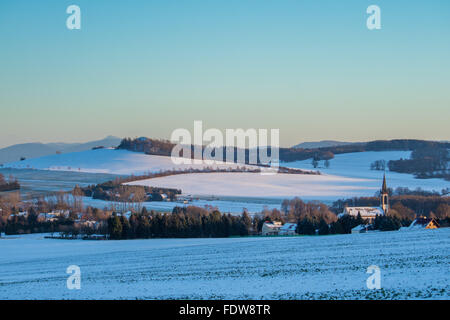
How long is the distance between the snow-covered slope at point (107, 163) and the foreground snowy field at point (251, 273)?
346 ft

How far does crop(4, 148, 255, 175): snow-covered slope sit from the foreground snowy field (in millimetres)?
105381

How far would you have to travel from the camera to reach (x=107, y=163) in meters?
153

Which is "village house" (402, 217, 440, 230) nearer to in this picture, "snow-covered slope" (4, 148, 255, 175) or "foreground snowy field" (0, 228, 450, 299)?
"foreground snowy field" (0, 228, 450, 299)

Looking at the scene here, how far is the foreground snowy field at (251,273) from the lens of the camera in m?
19.2

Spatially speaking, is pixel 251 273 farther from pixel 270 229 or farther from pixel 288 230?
pixel 270 229

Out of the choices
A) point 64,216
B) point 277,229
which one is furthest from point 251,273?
point 64,216

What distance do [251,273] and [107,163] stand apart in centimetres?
13227

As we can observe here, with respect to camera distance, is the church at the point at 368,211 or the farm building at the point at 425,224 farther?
the church at the point at 368,211

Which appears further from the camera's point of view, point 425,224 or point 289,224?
point 289,224

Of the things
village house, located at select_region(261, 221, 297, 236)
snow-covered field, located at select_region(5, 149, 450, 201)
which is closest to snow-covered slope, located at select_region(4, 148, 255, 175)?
snow-covered field, located at select_region(5, 149, 450, 201)

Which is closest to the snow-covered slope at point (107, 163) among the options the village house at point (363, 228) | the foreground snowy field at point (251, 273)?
the village house at point (363, 228)

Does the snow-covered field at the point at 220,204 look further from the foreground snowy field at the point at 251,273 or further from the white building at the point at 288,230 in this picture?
the foreground snowy field at the point at 251,273
